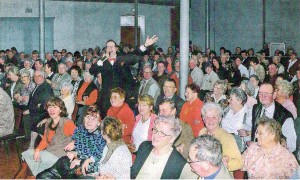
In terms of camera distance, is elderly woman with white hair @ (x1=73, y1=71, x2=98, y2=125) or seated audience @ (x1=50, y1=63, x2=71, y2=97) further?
seated audience @ (x1=50, y1=63, x2=71, y2=97)

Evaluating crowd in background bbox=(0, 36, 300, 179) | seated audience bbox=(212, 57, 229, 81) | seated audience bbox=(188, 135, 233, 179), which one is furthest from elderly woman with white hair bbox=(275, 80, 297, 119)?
seated audience bbox=(212, 57, 229, 81)

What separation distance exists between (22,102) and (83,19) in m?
10.8

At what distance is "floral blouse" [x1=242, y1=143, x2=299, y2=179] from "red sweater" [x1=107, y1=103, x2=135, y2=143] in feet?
5.22

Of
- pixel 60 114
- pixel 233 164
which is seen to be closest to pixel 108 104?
pixel 60 114

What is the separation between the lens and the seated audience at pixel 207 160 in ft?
9.81

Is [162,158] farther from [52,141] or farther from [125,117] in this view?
[125,117]

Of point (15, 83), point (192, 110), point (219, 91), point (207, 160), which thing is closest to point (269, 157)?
point (207, 160)

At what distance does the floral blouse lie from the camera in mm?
3607

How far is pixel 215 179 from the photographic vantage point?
9.86 ft

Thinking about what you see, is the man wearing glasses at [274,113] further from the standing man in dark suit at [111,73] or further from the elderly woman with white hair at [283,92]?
the standing man in dark suit at [111,73]

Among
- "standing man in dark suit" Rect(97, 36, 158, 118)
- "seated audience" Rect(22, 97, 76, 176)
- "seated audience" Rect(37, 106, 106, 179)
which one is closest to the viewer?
"seated audience" Rect(37, 106, 106, 179)

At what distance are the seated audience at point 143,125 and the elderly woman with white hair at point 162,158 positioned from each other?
3.45ft

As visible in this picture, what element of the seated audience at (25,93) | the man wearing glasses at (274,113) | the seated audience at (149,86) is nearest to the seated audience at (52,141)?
the man wearing glasses at (274,113)

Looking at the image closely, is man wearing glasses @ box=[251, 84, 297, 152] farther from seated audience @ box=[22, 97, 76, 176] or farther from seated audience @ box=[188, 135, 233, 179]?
seated audience @ box=[22, 97, 76, 176]
